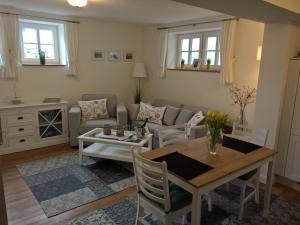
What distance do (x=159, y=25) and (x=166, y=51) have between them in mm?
624

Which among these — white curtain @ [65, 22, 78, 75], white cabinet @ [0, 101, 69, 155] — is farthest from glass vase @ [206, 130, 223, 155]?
white curtain @ [65, 22, 78, 75]

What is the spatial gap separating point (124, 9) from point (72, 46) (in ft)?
4.44

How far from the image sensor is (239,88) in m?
3.76

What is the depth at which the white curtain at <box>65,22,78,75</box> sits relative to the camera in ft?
14.2

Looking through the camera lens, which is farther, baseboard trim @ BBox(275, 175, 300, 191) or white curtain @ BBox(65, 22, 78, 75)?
white curtain @ BBox(65, 22, 78, 75)

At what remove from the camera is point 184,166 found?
6.05 feet

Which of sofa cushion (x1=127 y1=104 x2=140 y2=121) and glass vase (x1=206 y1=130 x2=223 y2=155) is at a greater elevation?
glass vase (x1=206 y1=130 x2=223 y2=155)

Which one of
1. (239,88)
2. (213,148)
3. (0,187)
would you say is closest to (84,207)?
(213,148)

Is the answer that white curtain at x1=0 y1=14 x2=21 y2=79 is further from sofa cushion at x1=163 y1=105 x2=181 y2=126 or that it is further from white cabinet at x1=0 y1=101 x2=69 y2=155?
sofa cushion at x1=163 y1=105 x2=181 y2=126

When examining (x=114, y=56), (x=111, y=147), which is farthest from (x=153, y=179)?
(x=114, y=56)

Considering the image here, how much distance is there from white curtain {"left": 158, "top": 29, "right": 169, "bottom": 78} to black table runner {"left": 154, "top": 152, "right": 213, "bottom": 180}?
10.3 ft

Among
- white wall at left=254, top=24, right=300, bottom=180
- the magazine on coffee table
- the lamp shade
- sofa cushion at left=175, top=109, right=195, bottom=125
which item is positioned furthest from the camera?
the lamp shade

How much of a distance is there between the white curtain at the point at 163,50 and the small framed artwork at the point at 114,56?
3.12ft

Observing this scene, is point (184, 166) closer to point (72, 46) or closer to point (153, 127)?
point (153, 127)
